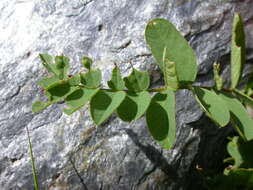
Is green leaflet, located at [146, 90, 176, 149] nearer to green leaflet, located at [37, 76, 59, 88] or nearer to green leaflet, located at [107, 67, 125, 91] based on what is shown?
green leaflet, located at [107, 67, 125, 91]

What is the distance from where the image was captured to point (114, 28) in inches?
71.7

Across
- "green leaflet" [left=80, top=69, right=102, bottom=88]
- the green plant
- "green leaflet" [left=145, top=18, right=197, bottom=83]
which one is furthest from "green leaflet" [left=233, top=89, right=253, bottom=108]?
"green leaflet" [left=80, top=69, right=102, bottom=88]

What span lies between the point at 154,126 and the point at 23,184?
630 mm

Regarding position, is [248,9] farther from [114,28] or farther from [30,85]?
[30,85]

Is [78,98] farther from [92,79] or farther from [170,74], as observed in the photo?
[170,74]

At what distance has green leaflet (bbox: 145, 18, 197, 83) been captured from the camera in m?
1.43

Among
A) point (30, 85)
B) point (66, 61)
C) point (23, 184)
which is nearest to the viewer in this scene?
point (66, 61)

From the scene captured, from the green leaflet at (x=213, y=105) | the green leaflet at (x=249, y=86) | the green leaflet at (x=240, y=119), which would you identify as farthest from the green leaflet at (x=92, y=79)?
the green leaflet at (x=249, y=86)

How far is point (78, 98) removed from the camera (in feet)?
4.41

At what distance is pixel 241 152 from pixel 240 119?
14.4 inches

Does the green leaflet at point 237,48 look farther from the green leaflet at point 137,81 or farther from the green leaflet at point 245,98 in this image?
the green leaflet at point 137,81

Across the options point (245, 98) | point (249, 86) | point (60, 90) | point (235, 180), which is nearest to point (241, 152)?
point (235, 180)

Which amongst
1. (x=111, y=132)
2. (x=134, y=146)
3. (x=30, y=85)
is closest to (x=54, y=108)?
(x=30, y=85)

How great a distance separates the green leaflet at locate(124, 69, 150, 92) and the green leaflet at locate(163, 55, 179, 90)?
0.27 ft
